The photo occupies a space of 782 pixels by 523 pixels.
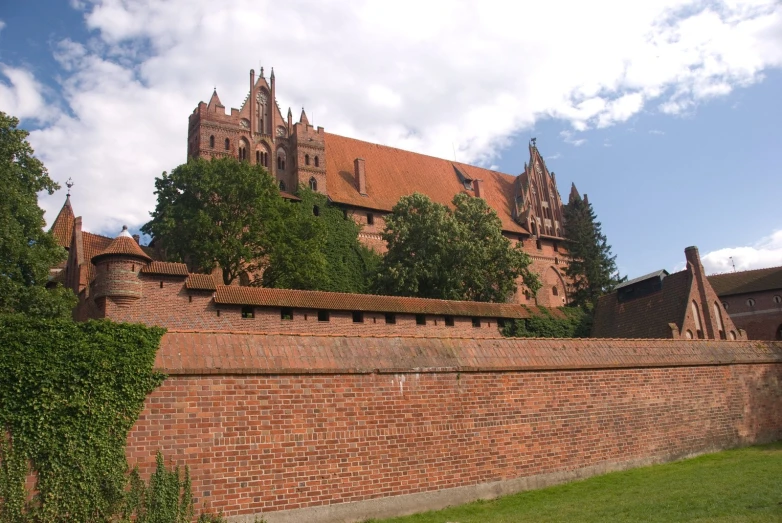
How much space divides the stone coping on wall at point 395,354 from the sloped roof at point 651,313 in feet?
28.8

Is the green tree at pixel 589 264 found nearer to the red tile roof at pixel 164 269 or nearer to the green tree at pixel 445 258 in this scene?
the green tree at pixel 445 258

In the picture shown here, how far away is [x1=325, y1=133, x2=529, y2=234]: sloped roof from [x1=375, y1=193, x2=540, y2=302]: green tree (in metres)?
9.28

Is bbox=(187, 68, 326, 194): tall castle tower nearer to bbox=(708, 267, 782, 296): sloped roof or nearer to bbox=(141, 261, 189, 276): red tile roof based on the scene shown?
bbox=(141, 261, 189, 276): red tile roof

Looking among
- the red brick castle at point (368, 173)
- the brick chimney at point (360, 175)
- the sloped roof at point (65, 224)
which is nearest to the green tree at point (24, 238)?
the sloped roof at point (65, 224)

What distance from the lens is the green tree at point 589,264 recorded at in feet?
139

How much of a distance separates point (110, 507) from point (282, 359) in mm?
3376

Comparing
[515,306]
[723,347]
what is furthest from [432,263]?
[723,347]

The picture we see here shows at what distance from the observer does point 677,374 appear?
15969mm

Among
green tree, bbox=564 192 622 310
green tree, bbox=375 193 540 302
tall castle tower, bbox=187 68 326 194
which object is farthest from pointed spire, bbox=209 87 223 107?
green tree, bbox=564 192 622 310

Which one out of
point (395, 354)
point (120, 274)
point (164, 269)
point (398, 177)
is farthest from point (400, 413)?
point (398, 177)

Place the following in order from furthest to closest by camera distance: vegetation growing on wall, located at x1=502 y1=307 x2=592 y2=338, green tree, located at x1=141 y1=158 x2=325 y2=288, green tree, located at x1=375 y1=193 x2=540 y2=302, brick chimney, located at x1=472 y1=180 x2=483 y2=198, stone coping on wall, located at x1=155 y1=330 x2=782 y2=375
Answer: brick chimney, located at x1=472 y1=180 x2=483 y2=198
green tree, located at x1=375 y1=193 x2=540 y2=302
green tree, located at x1=141 y1=158 x2=325 y2=288
vegetation growing on wall, located at x1=502 y1=307 x2=592 y2=338
stone coping on wall, located at x1=155 y1=330 x2=782 y2=375

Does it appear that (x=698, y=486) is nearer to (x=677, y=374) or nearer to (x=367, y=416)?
(x=677, y=374)

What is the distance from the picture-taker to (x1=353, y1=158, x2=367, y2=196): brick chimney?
43.5 meters

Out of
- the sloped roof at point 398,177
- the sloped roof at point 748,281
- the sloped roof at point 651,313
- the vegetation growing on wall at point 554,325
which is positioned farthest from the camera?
the sloped roof at point 748,281
